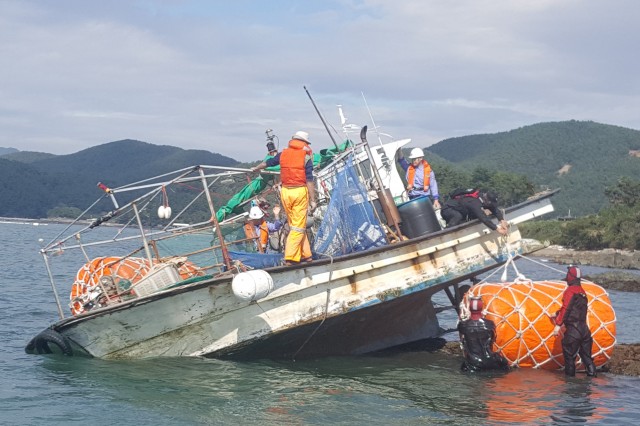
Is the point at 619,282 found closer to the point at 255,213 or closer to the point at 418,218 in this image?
the point at 418,218

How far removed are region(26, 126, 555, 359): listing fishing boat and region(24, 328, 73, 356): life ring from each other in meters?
0.02

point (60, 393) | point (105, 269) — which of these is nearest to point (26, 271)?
point (105, 269)

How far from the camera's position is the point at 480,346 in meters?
12.0

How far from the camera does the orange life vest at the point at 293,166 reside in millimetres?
11562

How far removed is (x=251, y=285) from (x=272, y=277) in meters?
0.60

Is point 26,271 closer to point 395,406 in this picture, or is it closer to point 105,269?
point 105,269

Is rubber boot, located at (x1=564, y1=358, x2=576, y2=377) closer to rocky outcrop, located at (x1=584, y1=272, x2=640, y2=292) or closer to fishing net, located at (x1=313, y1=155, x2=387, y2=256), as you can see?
fishing net, located at (x1=313, y1=155, x2=387, y2=256)

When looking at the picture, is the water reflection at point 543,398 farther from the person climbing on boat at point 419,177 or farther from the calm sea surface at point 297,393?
the person climbing on boat at point 419,177

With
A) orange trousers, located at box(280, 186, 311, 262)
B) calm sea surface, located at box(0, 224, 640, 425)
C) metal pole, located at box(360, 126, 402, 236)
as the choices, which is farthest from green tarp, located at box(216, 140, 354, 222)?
calm sea surface, located at box(0, 224, 640, 425)

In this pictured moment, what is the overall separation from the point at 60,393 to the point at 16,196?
17465cm

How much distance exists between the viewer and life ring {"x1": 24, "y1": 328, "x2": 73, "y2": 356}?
39.9ft

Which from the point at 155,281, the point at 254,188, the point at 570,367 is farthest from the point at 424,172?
the point at 155,281

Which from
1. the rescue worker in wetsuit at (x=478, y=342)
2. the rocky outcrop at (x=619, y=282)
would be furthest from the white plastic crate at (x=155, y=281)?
the rocky outcrop at (x=619, y=282)

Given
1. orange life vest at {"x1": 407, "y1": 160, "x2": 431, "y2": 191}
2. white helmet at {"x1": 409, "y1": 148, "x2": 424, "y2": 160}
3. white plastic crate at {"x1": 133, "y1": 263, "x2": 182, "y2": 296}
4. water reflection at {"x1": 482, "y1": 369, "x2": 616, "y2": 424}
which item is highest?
white helmet at {"x1": 409, "y1": 148, "x2": 424, "y2": 160}
